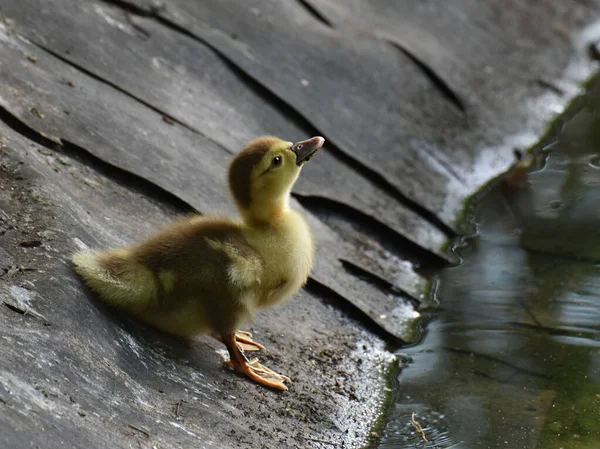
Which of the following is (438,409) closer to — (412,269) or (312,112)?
(412,269)

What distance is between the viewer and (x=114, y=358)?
348cm

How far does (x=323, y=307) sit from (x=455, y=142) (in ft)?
8.33

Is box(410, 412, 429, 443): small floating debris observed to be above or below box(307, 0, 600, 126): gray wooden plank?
below

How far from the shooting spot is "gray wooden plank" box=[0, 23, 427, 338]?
15.9 feet

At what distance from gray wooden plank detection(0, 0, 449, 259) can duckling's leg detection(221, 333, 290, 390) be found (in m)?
1.85

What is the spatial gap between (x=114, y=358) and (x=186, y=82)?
2.90m

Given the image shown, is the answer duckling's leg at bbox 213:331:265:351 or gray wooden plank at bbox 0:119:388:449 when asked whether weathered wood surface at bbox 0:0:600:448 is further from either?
duckling's leg at bbox 213:331:265:351

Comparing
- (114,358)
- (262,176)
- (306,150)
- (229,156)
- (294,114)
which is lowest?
(114,358)

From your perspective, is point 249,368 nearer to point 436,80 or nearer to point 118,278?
point 118,278

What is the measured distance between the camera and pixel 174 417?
3441 mm

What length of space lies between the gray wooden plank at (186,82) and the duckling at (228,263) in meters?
1.78

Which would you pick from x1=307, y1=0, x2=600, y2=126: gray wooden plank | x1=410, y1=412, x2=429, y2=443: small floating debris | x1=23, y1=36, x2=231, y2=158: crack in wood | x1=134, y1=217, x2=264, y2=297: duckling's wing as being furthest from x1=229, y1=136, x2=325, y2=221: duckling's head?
x1=307, y1=0, x2=600, y2=126: gray wooden plank

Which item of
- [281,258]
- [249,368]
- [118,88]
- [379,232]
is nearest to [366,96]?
[379,232]

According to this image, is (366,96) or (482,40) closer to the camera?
(366,96)
